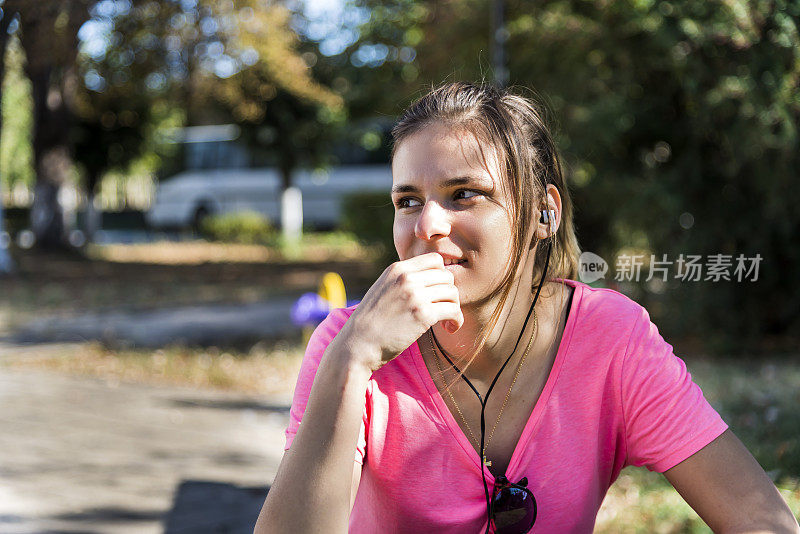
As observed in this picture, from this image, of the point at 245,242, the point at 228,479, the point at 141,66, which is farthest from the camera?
the point at 245,242

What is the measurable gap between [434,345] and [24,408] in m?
5.28

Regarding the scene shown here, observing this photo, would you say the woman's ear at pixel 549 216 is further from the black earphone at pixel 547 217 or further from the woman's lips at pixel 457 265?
the woman's lips at pixel 457 265

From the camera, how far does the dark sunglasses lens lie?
1728 millimetres

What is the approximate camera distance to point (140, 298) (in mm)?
12383

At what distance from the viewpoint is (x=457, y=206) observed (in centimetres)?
179

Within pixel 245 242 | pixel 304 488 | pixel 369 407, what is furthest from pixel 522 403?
pixel 245 242

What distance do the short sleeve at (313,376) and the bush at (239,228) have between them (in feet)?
73.5

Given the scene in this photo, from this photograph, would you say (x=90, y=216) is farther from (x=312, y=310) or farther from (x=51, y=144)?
(x=312, y=310)

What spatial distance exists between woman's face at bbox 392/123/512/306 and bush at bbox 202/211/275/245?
22554 millimetres

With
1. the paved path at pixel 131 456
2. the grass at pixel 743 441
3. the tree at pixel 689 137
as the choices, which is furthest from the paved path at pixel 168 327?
the grass at pixel 743 441

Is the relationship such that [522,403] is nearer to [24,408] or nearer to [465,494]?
[465,494]

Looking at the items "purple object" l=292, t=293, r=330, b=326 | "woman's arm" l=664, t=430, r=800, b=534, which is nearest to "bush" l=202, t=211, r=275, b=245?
"purple object" l=292, t=293, r=330, b=326

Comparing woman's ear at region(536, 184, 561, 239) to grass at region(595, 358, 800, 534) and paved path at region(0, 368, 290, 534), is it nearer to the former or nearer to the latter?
grass at region(595, 358, 800, 534)

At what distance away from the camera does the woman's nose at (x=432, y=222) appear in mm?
1740
